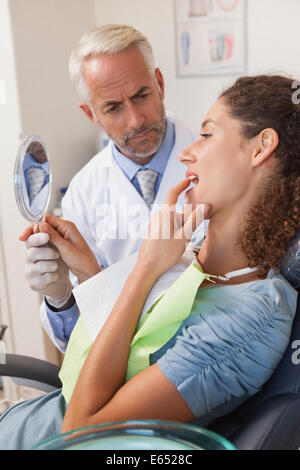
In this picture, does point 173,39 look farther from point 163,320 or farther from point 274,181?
point 163,320

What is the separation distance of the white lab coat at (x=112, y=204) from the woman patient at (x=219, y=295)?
54 cm

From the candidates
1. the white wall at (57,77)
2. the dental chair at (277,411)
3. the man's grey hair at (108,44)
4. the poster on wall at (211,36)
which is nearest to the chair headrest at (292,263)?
the dental chair at (277,411)

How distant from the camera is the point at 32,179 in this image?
126 centimetres

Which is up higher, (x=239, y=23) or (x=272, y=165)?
(x=239, y=23)

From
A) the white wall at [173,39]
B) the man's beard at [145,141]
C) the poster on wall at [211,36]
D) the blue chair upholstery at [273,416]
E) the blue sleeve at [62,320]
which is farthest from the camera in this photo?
the poster on wall at [211,36]

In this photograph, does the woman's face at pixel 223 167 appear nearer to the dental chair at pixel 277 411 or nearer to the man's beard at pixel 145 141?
the dental chair at pixel 277 411

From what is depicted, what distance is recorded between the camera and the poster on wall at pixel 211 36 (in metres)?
2.71

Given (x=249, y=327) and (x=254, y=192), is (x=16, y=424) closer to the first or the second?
(x=249, y=327)

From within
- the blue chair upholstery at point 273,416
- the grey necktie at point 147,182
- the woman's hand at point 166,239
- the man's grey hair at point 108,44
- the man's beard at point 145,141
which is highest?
the man's grey hair at point 108,44

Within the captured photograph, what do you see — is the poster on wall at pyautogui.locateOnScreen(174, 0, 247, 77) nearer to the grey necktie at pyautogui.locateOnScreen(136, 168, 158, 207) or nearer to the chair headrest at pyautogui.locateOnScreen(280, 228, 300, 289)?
Answer: the grey necktie at pyautogui.locateOnScreen(136, 168, 158, 207)

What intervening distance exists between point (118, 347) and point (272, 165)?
548 millimetres

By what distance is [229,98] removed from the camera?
1.22 meters
